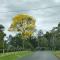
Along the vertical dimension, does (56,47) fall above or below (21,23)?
below

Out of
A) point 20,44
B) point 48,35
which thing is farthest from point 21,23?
point 48,35

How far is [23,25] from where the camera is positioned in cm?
9681

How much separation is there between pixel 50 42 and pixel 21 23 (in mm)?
42985

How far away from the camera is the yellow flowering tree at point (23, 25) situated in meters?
95.4

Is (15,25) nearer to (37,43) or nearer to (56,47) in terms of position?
(56,47)

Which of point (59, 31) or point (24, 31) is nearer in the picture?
point (24, 31)

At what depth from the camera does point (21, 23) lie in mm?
96188

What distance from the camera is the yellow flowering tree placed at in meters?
95.4

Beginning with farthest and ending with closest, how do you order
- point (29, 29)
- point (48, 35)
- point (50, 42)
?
point (48, 35) < point (50, 42) < point (29, 29)

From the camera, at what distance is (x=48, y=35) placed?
147m

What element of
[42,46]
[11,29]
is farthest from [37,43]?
[11,29]

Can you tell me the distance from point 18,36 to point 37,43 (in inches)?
1431

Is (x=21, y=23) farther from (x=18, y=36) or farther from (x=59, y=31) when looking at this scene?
(x=59, y=31)

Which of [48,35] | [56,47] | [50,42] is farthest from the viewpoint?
[48,35]
